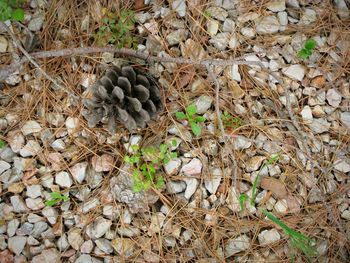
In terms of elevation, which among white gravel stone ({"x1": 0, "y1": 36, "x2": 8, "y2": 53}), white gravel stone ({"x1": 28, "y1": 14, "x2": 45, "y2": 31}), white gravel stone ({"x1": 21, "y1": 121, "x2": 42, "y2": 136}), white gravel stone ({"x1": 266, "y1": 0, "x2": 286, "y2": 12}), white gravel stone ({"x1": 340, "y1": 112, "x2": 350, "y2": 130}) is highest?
white gravel stone ({"x1": 266, "y1": 0, "x2": 286, "y2": 12})

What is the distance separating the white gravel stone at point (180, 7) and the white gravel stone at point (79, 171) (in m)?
0.80

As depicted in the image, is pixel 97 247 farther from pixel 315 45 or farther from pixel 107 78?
pixel 315 45

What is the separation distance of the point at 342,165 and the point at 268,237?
0.46m

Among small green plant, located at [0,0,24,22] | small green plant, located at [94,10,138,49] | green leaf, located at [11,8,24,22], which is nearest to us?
small green plant, located at [0,0,24,22]

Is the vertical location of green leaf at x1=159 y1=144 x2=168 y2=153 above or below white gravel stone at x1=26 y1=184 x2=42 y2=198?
above

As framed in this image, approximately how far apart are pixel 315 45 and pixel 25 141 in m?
1.36

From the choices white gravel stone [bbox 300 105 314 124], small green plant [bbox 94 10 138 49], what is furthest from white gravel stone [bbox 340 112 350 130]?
small green plant [bbox 94 10 138 49]

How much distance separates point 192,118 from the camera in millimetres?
1655

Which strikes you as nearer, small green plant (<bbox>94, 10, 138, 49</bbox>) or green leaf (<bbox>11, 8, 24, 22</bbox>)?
green leaf (<bbox>11, 8, 24, 22</bbox>)

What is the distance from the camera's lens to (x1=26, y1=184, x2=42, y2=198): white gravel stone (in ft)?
5.36

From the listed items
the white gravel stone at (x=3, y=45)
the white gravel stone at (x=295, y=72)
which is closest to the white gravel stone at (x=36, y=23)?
the white gravel stone at (x=3, y=45)

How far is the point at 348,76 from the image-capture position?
1720 mm

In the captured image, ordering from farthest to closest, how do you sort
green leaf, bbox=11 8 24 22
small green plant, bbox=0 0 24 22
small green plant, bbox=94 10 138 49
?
small green plant, bbox=94 10 138 49 < green leaf, bbox=11 8 24 22 < small green plant, bbox=0 0 24 22

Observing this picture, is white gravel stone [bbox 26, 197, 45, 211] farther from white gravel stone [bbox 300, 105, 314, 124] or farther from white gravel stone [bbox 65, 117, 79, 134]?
white gravel stone [bbox 300, 105, 314, 124]
